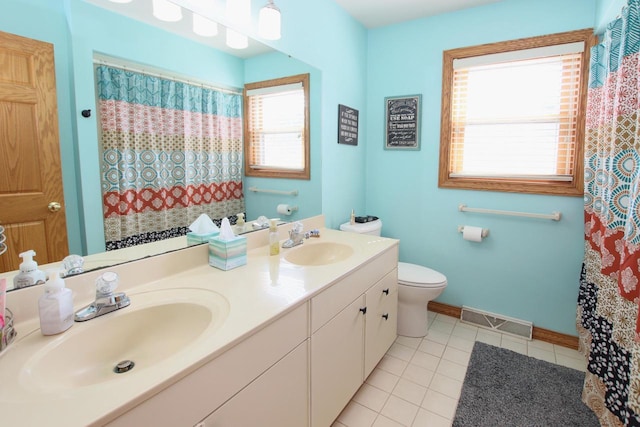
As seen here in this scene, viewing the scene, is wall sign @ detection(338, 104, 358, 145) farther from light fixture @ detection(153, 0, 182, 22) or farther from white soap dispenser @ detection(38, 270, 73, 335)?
white soap dispenser @ detection(38, 270, 73, 335)

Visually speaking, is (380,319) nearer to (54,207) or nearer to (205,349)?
(205,349)

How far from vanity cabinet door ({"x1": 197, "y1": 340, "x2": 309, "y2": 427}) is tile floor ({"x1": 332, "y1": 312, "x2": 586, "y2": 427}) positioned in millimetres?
534

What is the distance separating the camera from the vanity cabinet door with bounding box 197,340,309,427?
0.95 metres

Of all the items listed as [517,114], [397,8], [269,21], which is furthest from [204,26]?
[517,114]

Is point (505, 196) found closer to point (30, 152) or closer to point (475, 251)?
point (475, 251)

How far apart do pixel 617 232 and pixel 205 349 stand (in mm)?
1754

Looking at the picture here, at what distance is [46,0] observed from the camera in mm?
1001

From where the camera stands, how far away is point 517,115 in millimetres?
2324

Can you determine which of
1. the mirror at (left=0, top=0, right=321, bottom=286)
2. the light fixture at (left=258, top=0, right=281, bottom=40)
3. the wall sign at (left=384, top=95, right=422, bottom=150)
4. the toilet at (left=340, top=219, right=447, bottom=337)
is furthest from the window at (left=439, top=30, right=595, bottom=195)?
the mirror at (left=0, top=0, right=321, bottom=286)

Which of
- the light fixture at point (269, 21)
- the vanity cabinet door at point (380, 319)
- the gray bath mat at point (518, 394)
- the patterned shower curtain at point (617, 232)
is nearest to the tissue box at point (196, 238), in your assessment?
the vanity cabinet door at point (380, 319)

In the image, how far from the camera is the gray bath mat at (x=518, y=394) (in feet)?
5.45

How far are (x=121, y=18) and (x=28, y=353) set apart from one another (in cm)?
113

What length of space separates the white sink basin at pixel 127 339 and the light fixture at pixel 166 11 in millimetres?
1092

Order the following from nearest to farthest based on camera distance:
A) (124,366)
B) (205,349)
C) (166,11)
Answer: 1. (205,349)
2. (124,366)
3. (166,11)
